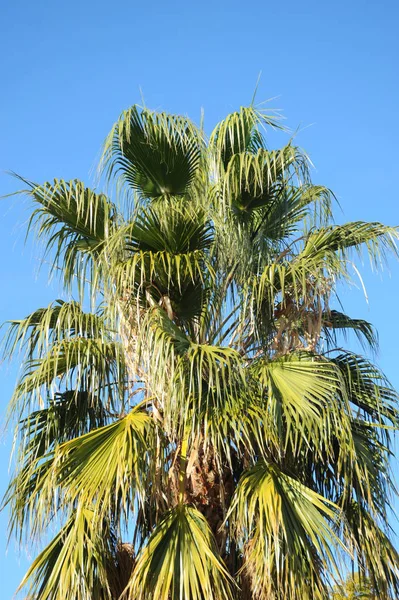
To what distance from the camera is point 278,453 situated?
6637 mm

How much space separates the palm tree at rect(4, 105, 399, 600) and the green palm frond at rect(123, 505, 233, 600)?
0.05 feet

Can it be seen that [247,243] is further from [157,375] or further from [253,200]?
[157,375]

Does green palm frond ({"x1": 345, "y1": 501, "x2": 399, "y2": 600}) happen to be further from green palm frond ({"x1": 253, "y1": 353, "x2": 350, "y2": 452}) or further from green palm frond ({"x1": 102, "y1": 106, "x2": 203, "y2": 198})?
green palm frond ({"x1": 102, "y1": 106, "x2": 203, "y2": 198})

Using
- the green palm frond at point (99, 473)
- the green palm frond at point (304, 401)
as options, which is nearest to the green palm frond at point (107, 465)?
the green palm frond at point (99, 473)

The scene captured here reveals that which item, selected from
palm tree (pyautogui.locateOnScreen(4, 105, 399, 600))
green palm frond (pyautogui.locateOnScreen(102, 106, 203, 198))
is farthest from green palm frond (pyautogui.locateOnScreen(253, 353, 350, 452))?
green palm frond (pyautogui.locateOnScreen(102, 106, 203, 198))

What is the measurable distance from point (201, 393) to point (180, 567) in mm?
1195

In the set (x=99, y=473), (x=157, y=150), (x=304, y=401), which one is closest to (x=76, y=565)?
(x=99, y=473)

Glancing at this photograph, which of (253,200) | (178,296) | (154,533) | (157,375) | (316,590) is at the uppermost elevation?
(253,200)

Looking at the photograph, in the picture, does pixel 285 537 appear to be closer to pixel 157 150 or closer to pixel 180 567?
pixel 180 567

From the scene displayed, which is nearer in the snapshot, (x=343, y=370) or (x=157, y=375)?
(x=157, y=375)

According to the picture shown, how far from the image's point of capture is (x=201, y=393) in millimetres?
6688

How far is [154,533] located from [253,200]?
2746mm

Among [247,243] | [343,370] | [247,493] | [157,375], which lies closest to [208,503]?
[247,493]

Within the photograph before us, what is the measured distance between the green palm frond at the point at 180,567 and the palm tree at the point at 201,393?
0.05 ft
